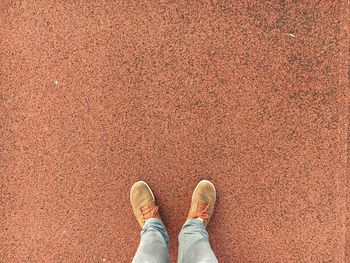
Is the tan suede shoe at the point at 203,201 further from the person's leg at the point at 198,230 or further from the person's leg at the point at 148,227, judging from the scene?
the person's leg at the point at 148,227

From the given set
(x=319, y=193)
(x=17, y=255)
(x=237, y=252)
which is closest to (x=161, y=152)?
(x=237, y=252)

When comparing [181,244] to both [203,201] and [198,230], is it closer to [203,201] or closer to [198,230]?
[198,230]

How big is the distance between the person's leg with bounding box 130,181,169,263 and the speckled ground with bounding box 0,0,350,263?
5 cm

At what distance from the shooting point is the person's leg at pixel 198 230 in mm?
1241

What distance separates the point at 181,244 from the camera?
1.31 metres

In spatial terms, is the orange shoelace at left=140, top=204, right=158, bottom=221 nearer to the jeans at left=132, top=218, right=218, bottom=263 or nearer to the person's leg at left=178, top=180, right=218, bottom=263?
the jeans at left=132, top=218, right=218, bottom=263

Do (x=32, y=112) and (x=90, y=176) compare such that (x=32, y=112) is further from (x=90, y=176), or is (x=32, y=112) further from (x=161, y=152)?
(x=161, y=152)

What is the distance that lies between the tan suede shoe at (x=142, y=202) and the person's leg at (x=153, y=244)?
0.10 feet

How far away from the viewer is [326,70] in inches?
52.7

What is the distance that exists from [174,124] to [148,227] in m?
0.43

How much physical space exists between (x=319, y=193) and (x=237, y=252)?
1.36ft

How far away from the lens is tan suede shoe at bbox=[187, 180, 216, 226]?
1.37 meters

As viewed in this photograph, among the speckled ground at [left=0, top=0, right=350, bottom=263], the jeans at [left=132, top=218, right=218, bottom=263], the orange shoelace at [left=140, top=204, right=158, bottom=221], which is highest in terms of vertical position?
the speckled ground at [left=0, top=0, right=350, bottom=263]

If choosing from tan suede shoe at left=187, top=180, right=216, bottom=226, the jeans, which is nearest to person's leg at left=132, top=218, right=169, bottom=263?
the jeans
